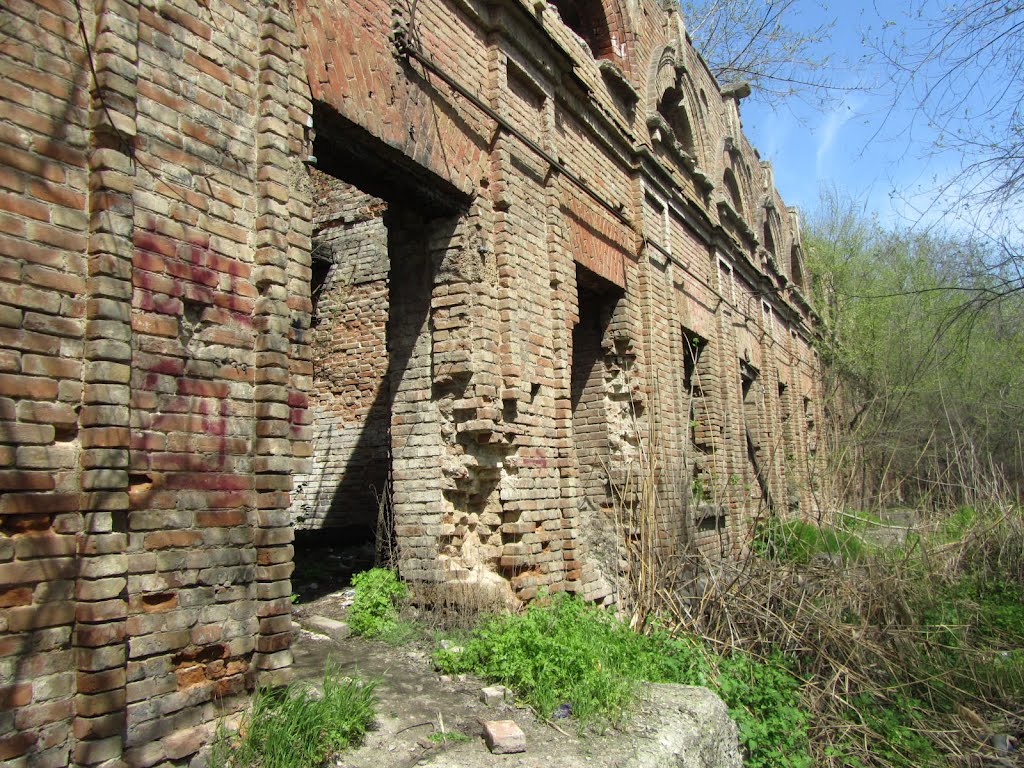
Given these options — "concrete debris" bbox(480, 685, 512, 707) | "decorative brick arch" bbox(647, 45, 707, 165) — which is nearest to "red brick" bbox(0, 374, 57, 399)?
"concrete debris" bbox(480, 685, 512, 707)

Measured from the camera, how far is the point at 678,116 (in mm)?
11711

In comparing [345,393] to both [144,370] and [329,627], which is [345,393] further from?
[144,370]

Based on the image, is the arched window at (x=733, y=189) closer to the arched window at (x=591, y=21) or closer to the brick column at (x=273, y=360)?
the arched window at (x=591, y=21)

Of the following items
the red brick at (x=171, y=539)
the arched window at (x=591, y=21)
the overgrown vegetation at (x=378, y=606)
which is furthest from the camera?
the arched window at (x=591, y=21)

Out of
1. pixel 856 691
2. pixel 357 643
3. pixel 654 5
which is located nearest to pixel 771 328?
pixel 654 5

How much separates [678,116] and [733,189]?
3.64m

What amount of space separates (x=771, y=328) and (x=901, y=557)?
10.3 metres

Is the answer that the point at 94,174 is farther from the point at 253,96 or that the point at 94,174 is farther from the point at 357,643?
the point at 357,643

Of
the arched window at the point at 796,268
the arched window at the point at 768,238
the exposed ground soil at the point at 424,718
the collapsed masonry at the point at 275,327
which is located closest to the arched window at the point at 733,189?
the arched window at the point at 768,238

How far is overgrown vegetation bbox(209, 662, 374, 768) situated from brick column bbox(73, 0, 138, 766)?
0.50 meters

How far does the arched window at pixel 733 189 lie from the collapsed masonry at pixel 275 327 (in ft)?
15.9

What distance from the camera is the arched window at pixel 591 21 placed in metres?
9.44

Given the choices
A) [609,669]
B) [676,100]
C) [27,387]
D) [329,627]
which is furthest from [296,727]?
[676,100]

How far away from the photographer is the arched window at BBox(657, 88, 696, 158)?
1137 cm
